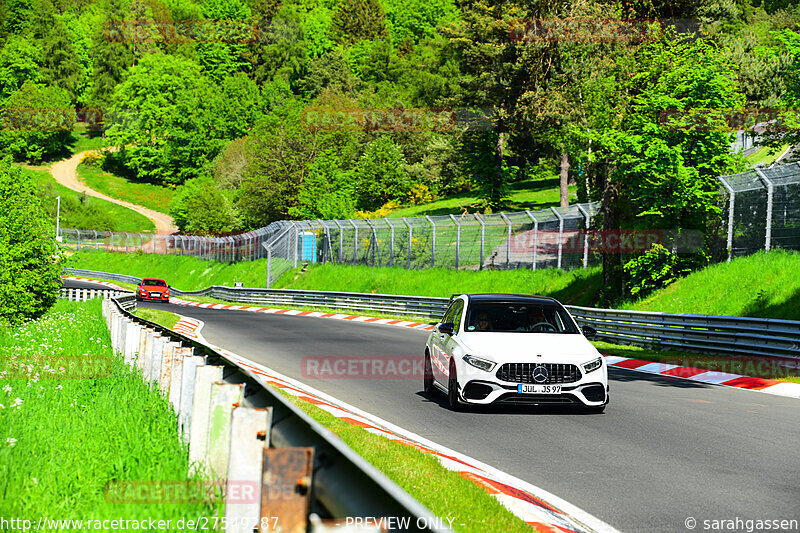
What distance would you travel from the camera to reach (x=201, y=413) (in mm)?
5312

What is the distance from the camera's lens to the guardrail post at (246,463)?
12.3 feet

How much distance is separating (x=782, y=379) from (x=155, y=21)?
174746 millimetres

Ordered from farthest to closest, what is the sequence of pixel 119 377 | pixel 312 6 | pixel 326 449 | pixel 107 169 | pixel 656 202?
pixel 312 6 → pixel 107 169 → pixel 656 202 → pixel 119 377 → pixel 326 449

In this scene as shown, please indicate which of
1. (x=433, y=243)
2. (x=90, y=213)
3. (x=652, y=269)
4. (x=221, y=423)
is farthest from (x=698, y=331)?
(x=90, y=213)

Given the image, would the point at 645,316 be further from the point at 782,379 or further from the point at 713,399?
the point at 713,399

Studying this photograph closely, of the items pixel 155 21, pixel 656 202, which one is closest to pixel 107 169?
pixel 155 21

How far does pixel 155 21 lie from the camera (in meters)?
173

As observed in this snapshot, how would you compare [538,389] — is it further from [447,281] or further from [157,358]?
[447,281]

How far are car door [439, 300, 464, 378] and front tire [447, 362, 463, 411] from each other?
144 millimetres

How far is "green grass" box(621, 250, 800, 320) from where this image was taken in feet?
70.6

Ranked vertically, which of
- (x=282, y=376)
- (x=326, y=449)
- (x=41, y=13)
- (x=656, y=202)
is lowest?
(x=282, y=376)

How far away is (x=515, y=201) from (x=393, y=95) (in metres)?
54.1

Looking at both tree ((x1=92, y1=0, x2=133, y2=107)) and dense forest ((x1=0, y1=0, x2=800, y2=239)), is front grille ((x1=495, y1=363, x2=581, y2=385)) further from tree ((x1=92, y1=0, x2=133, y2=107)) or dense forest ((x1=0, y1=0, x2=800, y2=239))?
tree ((x1=92, y1=0, x2=133, y2=107))

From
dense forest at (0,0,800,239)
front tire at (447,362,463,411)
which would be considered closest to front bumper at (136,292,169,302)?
dense forest at (0,0,800,239)
